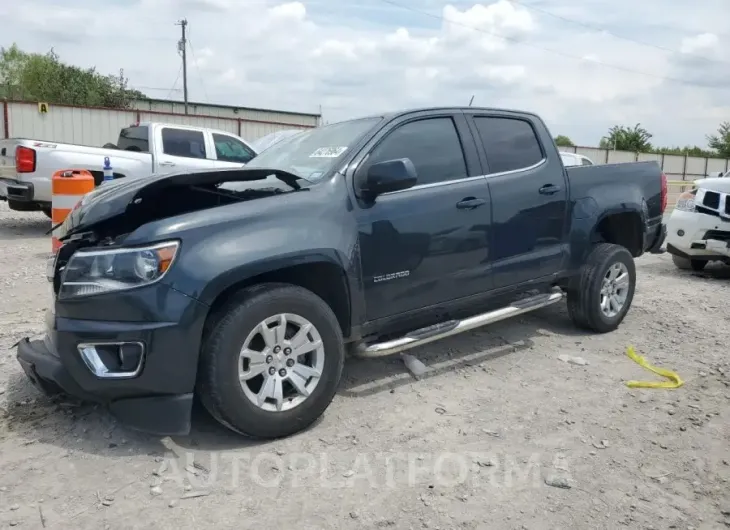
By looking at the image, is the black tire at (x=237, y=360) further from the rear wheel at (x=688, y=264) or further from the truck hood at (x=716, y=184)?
the rear wheel at (x=688, y=264)

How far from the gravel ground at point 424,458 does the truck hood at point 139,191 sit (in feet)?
3.56

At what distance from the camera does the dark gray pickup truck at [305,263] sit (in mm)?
3092

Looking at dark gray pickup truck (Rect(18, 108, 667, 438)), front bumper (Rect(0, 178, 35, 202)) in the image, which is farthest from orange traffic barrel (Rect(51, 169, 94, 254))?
dark gray pickup truck (Rect(18, 108, 667, 438))

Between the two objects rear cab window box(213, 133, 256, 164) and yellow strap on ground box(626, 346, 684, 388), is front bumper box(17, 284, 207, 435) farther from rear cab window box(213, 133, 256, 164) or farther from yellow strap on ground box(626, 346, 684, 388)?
rear cab window box(213, 133, 256, 164)

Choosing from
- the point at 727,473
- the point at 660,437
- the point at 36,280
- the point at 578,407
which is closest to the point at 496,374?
the point at 578,407

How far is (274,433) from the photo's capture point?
336cm

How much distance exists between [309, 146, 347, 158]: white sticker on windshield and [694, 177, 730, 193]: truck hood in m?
5.79

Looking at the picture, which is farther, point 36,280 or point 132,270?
point 36,280

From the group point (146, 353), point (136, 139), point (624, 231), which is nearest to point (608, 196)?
point (624, 231)

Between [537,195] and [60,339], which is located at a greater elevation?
[537,195]

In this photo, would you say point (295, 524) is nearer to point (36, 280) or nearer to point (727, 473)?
point (727, 473)

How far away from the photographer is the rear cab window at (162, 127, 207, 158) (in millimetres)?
10961

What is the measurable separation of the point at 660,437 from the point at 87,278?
122 inches

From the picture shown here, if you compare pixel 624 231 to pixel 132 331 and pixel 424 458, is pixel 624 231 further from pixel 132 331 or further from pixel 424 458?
pixel 132 331
